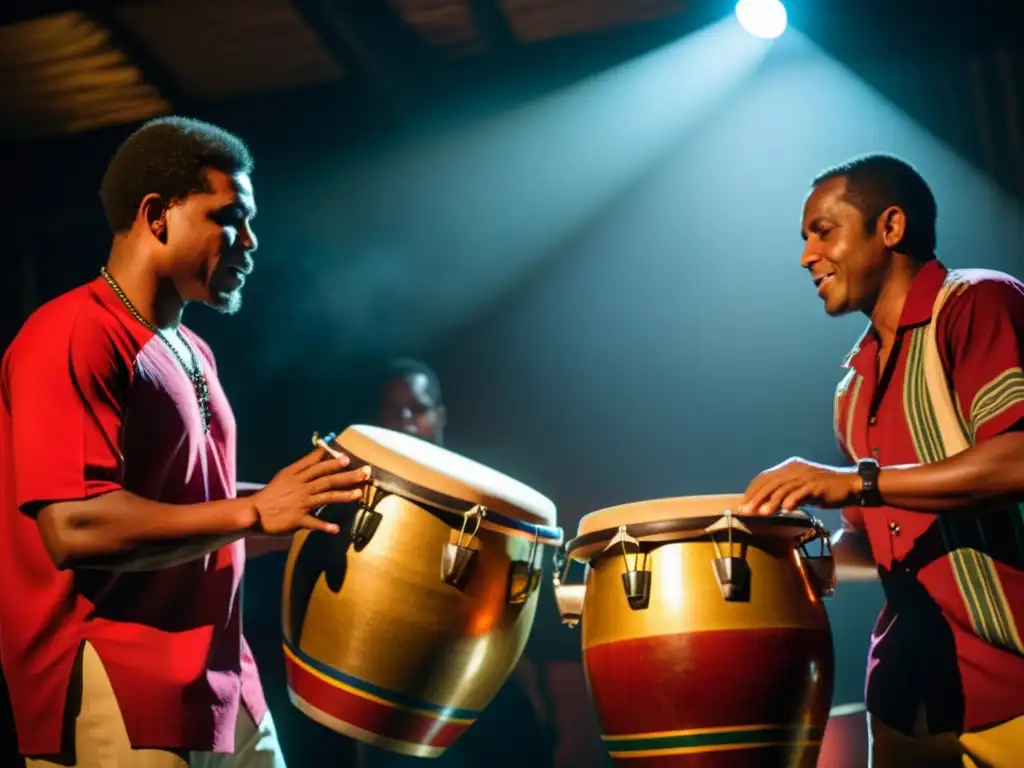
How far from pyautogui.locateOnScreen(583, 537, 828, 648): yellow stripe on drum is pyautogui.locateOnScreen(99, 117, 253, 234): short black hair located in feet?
4.56

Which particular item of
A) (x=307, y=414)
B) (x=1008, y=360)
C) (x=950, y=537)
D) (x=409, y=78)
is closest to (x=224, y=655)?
(x=950, y=537)

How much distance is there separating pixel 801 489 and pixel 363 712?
3.73 feet

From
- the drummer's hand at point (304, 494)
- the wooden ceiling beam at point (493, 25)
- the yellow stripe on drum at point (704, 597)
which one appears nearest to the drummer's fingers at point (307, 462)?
the drummer's hand at point (304, 494)

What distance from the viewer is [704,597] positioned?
2.34 metres

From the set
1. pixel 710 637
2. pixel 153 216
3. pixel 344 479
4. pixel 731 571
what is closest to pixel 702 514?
pixel 731 571

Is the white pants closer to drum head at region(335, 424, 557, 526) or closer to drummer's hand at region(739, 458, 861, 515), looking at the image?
drum head at region(335, 424, 557, 526)

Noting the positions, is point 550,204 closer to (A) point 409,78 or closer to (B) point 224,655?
(A) point 409,78

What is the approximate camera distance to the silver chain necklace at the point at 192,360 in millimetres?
2480

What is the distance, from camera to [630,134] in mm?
5555

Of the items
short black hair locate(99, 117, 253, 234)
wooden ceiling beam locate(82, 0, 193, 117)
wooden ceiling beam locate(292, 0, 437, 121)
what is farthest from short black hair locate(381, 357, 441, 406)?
short black hair locate(99, 117, 253, 234)

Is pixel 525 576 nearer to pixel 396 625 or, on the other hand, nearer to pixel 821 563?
pixel 396 625

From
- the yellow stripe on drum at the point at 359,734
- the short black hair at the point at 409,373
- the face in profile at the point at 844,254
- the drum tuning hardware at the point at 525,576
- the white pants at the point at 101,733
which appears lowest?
the yellow stripe on drum at the point at 359,734

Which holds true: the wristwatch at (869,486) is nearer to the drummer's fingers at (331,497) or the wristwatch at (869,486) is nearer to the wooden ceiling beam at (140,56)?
the drummer's fingers at (331,497)

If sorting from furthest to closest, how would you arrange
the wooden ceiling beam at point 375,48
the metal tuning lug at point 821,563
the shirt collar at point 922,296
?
the wooden ceiling beam at point 375,48 < the shirt collar at point 922,296 < the metal tuning lug at point 821,563
